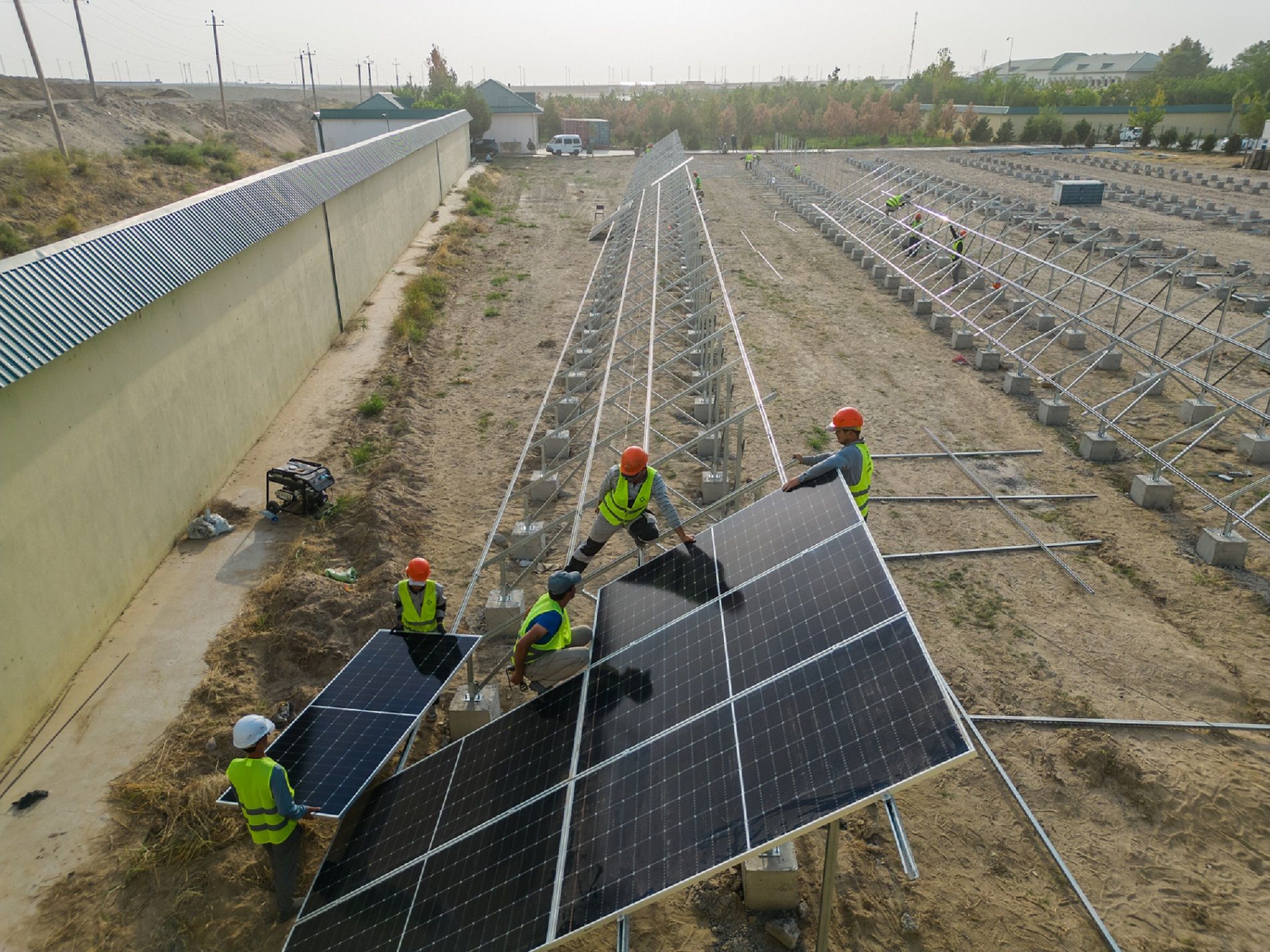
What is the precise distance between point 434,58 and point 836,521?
9487 centimetres

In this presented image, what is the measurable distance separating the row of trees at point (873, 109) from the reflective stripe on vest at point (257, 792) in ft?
236

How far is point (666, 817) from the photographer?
4727 mm

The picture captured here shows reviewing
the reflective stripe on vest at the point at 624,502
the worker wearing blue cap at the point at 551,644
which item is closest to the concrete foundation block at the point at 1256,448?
the reflective stripe on vest at the point at 624,502

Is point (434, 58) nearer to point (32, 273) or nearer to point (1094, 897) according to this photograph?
point (32, 273)

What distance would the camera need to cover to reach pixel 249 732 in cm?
625

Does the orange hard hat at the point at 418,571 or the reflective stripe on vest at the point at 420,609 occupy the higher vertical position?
the orange hard hat at the point at 418,571

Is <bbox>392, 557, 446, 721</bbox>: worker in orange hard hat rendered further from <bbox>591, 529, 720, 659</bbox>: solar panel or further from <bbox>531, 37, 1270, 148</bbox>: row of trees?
<bbox>531, 37, 1270, 148</bbox>: row of trees

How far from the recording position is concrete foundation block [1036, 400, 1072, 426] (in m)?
16.5

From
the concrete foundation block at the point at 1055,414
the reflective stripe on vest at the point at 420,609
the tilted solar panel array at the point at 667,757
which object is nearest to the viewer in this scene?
the tilted solar panel array at the point at 667,757

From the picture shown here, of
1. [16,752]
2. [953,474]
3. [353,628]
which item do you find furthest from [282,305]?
[953,474]

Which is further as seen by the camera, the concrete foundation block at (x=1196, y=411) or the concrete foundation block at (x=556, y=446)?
the concrete foundation block at (x=1196, y=411)

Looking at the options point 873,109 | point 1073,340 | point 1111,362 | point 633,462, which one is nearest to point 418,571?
point 633,462

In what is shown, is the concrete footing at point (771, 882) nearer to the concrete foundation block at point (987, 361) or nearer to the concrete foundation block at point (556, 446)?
the concrete foundation block at point (556, 446)

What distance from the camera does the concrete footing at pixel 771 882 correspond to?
21.7 feet
